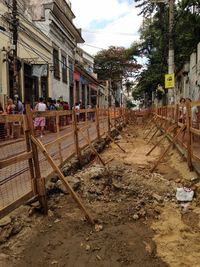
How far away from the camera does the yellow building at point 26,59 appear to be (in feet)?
61.0

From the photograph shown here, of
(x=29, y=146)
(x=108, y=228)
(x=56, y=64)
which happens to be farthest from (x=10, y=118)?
(x=56, y=64)

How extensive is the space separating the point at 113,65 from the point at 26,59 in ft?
129

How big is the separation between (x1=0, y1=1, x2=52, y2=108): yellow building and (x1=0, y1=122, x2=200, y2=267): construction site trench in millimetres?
10836

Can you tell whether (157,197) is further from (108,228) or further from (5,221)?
(5,221)

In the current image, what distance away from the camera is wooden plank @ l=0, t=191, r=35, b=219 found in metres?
5.37

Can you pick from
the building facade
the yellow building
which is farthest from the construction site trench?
the building facade

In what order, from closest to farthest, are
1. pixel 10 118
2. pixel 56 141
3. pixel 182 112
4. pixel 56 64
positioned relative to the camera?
1. pixel 10 118
2. pixel 56 141
3. pixel 182 112
4. pixel 56 64

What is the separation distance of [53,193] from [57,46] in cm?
2479

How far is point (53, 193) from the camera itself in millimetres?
7266

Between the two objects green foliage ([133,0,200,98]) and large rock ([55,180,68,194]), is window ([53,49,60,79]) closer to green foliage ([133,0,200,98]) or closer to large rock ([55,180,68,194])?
green foliage ([133,0,200,98])

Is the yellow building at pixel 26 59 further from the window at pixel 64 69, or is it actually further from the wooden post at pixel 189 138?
the wooden post at pixel 189 138

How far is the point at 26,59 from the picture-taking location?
888 inches

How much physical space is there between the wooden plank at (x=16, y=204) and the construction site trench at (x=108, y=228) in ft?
0.32

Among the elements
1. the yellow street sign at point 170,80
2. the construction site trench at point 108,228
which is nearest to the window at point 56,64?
the yellow street sign at point 170,80
